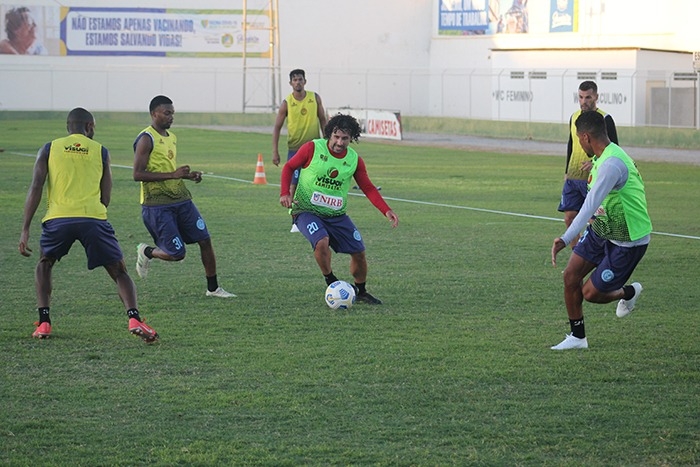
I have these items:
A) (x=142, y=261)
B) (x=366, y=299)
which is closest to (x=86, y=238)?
(x=142, y=261)

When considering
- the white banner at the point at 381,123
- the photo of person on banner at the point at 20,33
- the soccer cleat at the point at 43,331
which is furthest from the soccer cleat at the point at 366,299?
the photo of person on banner at the point at 20,33

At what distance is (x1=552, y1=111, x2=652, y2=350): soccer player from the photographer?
26.4ft

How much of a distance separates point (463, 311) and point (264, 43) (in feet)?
168

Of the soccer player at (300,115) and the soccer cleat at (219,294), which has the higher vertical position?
the soccer player at (300,115)

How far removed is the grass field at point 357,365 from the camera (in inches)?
246

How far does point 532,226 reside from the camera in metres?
16.5

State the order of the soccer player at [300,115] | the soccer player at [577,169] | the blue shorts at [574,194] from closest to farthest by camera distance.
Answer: the soccer player at [577,169] → the blue shorts at [574,194] → the soccer player at [300,115]

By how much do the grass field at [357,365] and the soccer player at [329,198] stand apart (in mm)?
458

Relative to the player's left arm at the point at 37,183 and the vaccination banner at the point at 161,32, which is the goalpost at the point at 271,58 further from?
the player's left arm at the point at 37,183

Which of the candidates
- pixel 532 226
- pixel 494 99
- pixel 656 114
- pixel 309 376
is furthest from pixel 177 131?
pixel 309 376

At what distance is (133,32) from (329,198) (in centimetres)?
4907

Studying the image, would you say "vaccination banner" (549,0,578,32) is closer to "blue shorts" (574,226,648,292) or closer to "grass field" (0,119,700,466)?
"grass field" (0,119,700,466)

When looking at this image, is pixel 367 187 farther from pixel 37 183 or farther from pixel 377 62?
pixel 377 62

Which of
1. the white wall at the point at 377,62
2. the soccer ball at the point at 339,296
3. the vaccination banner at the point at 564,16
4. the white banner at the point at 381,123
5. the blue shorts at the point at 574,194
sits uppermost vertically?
the vaccination banner at the point at 564,16
